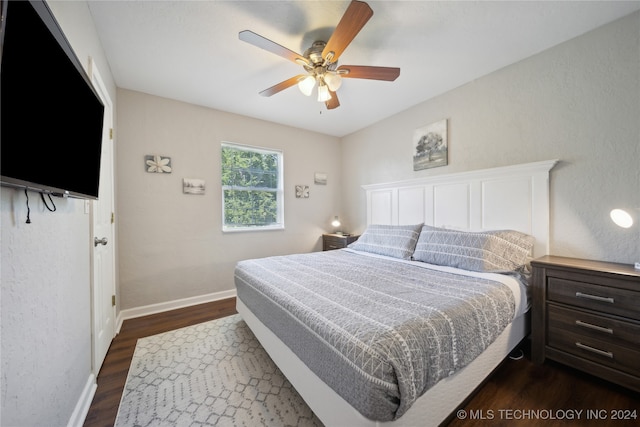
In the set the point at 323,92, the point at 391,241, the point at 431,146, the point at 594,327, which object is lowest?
the point at 594,327

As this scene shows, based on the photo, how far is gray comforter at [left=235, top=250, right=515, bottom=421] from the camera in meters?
0.91

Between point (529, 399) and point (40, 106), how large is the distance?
282 cm

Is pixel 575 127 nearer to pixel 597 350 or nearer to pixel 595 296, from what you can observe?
pixel 595 296

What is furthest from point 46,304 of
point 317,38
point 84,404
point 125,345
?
point 317,38

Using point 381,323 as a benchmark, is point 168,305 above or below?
below

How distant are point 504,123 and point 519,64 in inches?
20.9

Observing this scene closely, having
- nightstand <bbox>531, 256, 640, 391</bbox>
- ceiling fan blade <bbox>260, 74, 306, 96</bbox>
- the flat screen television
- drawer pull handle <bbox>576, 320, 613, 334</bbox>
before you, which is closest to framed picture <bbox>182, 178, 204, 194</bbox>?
ceiling fan blade <bbox>260, 74, 306, 96</bbox>

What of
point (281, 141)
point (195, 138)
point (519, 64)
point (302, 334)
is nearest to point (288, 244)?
point (281, 141)

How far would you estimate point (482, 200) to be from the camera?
2461 mm

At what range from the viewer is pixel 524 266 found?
1.97 meters

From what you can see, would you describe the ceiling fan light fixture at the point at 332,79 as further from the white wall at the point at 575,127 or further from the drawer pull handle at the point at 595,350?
the drawer pull handle at the point at 595,350

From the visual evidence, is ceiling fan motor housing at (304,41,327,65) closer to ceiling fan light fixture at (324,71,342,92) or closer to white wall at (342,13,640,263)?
ceiling fan light fixture at (324,71,342,92)

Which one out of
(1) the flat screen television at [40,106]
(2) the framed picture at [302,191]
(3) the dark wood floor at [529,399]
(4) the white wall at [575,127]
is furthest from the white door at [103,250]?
(4) the white wall at [575,127]

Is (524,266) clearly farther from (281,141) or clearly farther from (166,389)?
(281,141)
